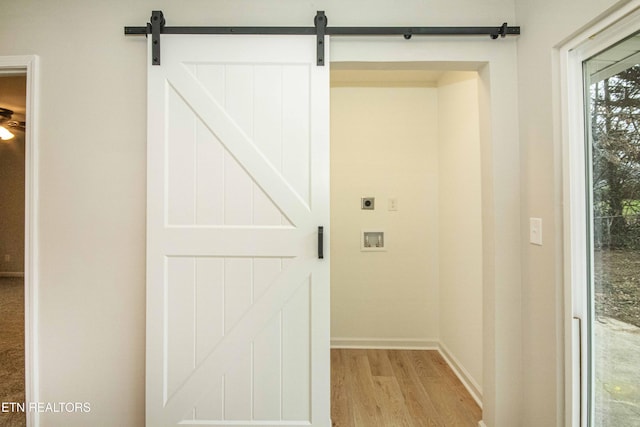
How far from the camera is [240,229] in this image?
61.9 inches

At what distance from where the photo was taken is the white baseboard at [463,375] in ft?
6.81

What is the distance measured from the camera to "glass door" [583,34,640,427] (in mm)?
1110

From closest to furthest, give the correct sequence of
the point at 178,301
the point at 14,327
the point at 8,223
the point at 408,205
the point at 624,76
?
the point at 624,76
the point at 178,301
the point at 408,205
the point at 14,327
the point at 8,223

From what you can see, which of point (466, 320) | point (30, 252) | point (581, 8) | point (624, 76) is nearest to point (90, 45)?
point (30, 252)

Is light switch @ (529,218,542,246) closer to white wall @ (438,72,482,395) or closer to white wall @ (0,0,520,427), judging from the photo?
white wall @ (438,72,482,395)

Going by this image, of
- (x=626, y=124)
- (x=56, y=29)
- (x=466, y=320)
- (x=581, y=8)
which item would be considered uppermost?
(x=56, y=29)

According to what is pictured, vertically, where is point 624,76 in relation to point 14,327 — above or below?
above

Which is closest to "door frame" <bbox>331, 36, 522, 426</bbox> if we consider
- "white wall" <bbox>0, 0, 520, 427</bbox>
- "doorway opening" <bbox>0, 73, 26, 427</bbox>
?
"white wall" <bbox>0, 0, 520, 427</bbox>

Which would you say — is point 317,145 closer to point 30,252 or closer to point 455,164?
point 455,164

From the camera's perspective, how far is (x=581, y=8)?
1.22 m

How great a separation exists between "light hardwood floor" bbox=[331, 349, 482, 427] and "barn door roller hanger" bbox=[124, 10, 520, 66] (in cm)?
205

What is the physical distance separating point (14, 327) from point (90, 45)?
3.05m

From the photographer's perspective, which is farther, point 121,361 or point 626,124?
point 121,361

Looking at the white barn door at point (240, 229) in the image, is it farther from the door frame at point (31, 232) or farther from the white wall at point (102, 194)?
the door frame at point (31, 232)
